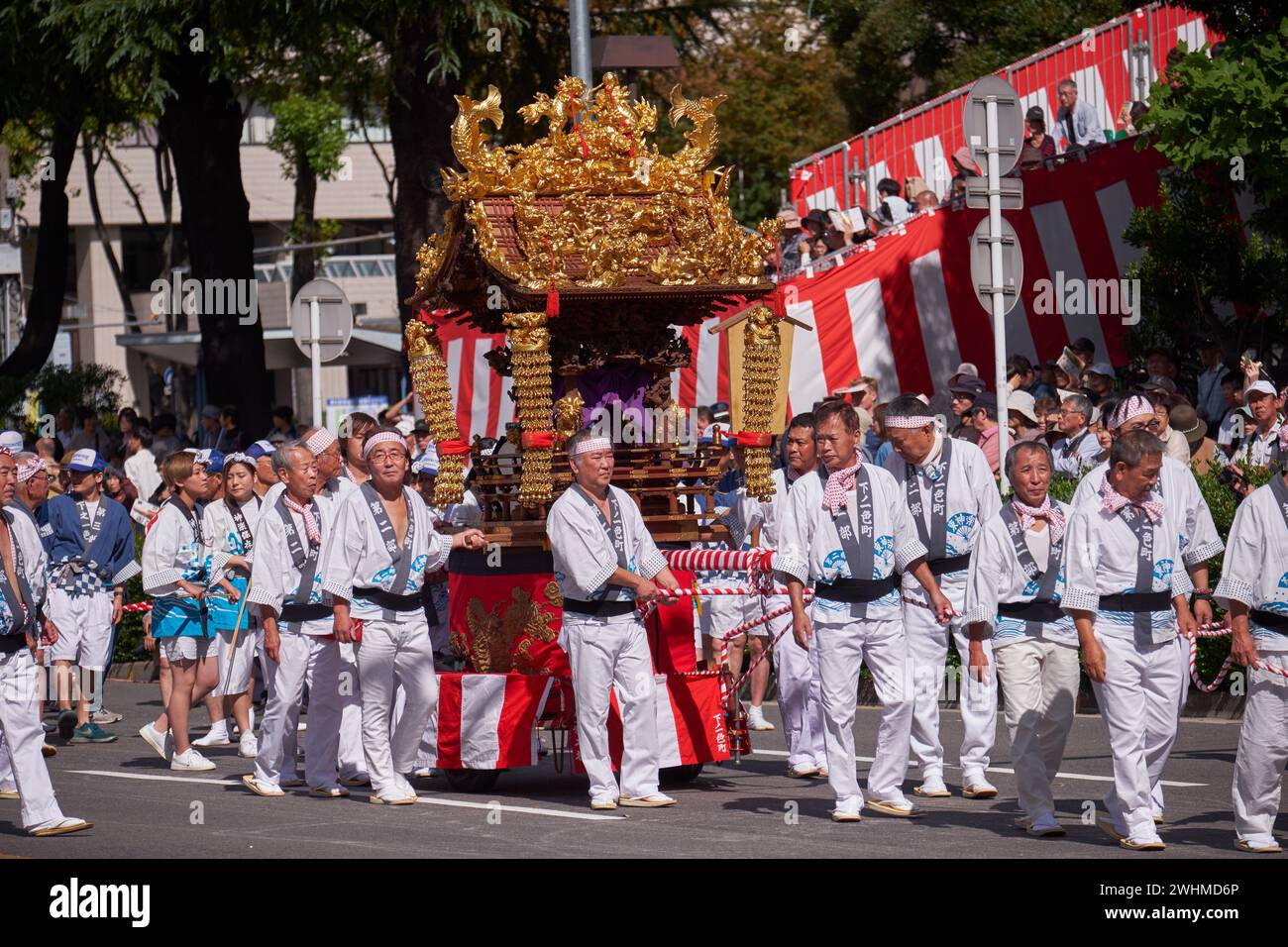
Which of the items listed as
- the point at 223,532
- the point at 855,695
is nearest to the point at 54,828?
the point at 223,532

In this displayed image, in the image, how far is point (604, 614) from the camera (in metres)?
11.0

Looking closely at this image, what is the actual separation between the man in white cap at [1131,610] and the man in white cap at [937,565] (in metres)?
1.64

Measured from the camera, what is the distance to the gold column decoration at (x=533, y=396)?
38.9 feet

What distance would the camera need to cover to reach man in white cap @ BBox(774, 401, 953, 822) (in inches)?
415

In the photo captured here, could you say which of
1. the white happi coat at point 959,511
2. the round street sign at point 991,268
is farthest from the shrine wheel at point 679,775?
the round street sign at point 991,268

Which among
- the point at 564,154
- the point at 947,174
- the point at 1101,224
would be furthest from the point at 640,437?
the point at 947,174

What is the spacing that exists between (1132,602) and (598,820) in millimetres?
2946

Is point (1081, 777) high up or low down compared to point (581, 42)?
down

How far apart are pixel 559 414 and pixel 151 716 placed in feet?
20.6

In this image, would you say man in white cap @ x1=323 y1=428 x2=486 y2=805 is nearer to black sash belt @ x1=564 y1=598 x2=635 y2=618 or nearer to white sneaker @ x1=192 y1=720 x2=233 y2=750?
black sash belt @ x1=564 y1=598 x2=635 y2=618

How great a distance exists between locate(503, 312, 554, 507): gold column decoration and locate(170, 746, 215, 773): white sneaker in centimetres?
307

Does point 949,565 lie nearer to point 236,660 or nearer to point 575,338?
point 575,338

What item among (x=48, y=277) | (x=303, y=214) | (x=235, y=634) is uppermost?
(x=303, y=214)

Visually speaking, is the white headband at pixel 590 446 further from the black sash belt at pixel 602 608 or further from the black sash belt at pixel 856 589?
the black sash belt at pixel 856 589
